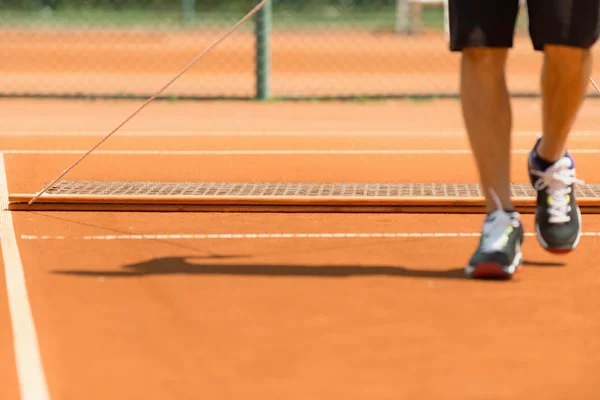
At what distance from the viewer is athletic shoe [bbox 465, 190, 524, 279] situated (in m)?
3.60

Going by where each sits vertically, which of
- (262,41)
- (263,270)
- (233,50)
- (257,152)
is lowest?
(233,50)

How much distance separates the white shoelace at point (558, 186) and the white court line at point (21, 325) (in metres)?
1.60

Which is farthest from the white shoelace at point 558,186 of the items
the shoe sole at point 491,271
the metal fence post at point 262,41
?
the metal fence post at point 262,41

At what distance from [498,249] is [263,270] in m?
0.69

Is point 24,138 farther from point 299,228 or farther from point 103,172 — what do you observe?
point 299,228

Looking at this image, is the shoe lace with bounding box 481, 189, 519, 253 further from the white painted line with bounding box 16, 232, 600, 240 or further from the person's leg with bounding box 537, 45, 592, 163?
the white painted line with bounding box 16, 232, 600, 240

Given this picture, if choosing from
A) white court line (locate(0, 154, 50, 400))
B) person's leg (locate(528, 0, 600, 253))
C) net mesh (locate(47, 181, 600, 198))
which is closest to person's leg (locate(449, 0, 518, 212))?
person's leg (locate(528, 0, 600, 253))

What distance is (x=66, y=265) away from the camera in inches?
150

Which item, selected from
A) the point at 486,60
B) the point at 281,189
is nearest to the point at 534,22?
the point at 486,60

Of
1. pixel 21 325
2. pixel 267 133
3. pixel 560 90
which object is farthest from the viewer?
pixel 267 133

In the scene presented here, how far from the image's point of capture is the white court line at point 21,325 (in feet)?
8.62

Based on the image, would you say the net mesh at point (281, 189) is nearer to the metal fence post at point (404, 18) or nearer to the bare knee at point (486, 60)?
the bare knee at point (486, 60)

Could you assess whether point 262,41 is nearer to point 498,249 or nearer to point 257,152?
point 257,152

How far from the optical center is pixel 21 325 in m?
3.11
